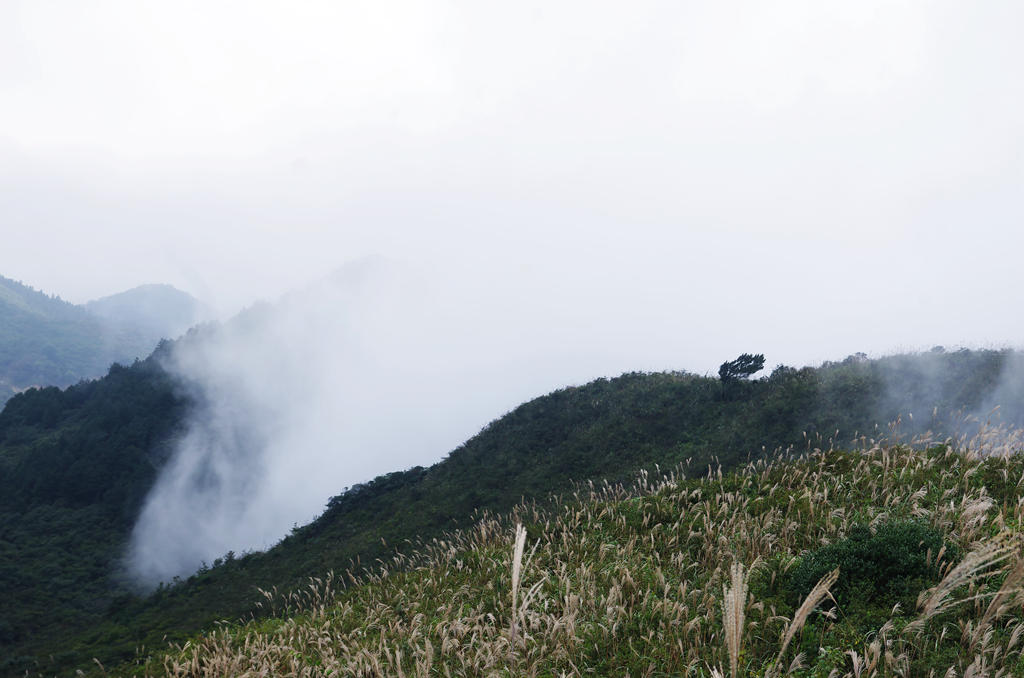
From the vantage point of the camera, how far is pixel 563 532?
24.1ft

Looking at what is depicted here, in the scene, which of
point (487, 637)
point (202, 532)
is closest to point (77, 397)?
point (202, 532)

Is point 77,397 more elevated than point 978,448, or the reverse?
point 77,397

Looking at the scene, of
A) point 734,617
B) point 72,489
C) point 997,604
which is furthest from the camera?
point 72,489

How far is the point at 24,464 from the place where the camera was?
7369 centimetres

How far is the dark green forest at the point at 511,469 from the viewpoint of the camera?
2562cm

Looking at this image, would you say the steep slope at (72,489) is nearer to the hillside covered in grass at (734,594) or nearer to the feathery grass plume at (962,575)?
the hillside covered in grass at (734,594)

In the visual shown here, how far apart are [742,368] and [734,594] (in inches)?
1429

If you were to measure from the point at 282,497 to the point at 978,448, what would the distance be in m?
126

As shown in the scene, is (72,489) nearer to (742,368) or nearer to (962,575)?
(742,368)

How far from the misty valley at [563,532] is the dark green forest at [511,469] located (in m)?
0.23

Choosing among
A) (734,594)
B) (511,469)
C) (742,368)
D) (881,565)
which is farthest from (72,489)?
(734,594)

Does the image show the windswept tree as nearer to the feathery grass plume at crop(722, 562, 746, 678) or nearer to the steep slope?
the feathery grass plume at crop(722, 562, 746, 678)

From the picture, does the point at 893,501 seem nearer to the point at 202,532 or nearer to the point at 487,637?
the point at 487,637

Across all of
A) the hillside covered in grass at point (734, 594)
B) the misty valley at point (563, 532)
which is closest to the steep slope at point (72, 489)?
the misty valley at point (563, 532)
